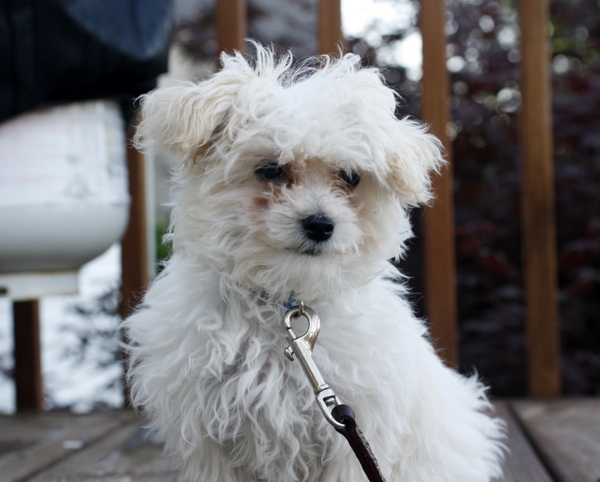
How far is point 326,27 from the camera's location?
115 inches

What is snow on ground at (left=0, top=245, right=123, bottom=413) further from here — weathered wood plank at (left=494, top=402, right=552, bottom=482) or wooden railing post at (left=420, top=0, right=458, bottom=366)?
weathered wood plank at (left=494, top=402, right=552, bottom=482)

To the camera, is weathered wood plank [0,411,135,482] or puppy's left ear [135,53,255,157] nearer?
puppy's left ear [135,53,255,157]

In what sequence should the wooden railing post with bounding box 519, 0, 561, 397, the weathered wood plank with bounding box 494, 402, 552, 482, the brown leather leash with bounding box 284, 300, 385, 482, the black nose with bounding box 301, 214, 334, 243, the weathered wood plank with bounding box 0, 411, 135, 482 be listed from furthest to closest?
the wooden railing post with bounding box 519, 0, 561, 397, the weathered wood plank with bounding box 0, 411, 135, 482, the weathered wood plank with bounding box 494, 402, 552, 482, the black nose with bounding box 301, 214, 334, 243, the brown leather leash with bounding box 284, 300, 385, 482

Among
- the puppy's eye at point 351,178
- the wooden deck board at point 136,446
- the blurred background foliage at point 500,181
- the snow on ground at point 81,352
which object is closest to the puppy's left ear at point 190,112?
the puppy's eye at point 351,178

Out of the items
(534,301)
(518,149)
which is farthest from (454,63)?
(534,301)

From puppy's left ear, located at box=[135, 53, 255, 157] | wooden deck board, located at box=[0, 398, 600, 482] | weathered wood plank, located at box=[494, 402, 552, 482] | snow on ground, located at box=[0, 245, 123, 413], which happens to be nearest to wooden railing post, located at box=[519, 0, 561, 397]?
wooden deck board, located at box=[0, 398, 600, 482]

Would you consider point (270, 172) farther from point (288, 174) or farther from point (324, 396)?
point (324, 396)

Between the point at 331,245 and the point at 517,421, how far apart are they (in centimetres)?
158

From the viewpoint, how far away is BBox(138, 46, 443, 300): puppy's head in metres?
1.59

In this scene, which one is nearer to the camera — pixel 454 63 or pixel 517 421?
pixel 517 421

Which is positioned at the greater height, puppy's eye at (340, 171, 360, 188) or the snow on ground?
puppy's eye at (340, 171, 360, 188)

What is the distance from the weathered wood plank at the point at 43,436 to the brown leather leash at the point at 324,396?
1182 mm

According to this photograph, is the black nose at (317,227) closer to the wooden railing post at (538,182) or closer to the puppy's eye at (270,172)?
the puppy's eye at (270,172)

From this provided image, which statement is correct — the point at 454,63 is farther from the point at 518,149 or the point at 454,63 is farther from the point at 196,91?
the point at 196,91
